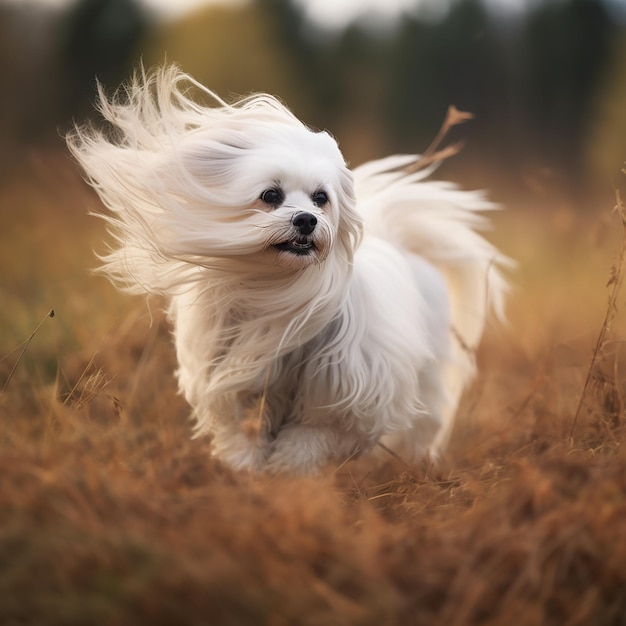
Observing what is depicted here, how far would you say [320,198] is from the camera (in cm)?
281

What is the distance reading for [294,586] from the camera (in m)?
1.79

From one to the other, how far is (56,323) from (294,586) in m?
3.40

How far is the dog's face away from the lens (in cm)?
272

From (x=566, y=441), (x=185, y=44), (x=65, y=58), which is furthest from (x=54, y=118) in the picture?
(x=566, y=441)

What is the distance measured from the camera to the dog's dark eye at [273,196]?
2.79 meters

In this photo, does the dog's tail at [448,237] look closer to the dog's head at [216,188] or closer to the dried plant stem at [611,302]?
the dried plant stem at [611,302]

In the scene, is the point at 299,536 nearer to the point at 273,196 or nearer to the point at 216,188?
the point at 273,196

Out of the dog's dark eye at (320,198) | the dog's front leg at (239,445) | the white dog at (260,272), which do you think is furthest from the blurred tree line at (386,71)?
the dog's dark eye at (320,198)

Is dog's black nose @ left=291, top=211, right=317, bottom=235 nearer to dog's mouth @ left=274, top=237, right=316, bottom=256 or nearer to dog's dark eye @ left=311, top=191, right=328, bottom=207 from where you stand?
dog's mouth @ left=274, top=237, right=316, bottom=256

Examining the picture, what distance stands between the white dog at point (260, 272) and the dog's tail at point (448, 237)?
1.87 ft

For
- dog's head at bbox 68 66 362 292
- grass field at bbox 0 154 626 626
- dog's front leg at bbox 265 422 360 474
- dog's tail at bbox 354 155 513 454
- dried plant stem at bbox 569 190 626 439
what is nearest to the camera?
grass field at bbox 0 154 626 626

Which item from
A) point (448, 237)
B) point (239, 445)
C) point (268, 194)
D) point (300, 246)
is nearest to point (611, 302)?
point (448, 237)

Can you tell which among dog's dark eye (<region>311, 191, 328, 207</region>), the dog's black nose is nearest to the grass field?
the dog's black nose

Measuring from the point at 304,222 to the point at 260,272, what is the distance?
31 cm
